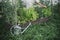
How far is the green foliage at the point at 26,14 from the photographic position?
21.8 ft

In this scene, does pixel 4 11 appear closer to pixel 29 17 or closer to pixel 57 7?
pixel 29 17

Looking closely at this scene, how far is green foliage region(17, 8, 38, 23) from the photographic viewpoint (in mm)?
6654

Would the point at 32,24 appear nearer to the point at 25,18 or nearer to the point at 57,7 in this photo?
the point at 25,18

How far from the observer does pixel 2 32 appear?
6.46 m

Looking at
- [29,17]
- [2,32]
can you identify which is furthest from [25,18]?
[2,32]

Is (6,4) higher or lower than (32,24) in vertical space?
higher

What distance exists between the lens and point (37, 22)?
6.71 metres

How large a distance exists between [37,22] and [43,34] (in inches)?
11.3

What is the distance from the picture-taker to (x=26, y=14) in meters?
6.67

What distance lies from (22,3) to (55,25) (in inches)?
29.8

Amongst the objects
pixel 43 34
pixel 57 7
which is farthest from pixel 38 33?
pixel 57 7

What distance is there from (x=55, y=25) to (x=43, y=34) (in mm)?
285

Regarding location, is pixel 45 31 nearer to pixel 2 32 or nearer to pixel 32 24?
pixel 32 24

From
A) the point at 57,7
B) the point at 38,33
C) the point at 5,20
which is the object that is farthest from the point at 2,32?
the point at 57,7
